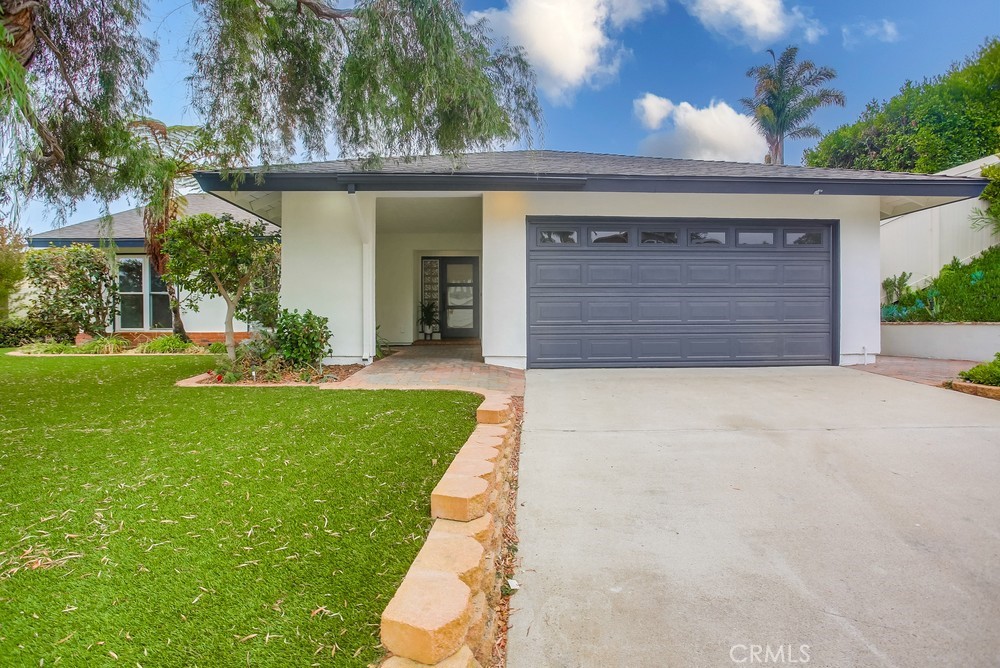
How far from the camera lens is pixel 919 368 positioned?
25.2 feet

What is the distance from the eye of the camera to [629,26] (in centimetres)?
1123

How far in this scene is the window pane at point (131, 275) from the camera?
40.8ft

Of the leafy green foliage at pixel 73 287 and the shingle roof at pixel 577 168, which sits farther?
the leafy green foliage at pixel 73 287

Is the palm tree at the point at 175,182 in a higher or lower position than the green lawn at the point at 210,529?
higher

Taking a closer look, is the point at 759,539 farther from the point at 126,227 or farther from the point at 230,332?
the point at 126,227

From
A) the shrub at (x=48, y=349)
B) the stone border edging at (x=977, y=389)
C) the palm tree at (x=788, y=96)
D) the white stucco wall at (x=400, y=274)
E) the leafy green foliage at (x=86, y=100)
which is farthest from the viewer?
the palm tree at (x=788, y=96)

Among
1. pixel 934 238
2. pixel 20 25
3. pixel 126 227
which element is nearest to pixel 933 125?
pixel 934 238

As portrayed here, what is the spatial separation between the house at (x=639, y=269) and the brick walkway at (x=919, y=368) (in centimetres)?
49

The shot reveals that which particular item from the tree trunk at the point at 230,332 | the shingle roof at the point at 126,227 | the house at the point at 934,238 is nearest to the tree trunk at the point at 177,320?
the shingle roof at the point at 126,227

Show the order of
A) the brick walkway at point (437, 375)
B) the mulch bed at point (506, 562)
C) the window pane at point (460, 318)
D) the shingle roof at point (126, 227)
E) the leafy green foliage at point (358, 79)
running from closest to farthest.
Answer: the mulch bed at point (506, 562)
the leafy green foliage at point (358, 79)
the brick walkway at point (437, 375)
the shingle roof at point (126, 227)
the window pane at point (460, 318)

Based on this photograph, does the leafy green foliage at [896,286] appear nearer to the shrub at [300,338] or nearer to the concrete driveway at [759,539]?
the concrete driveway at [759,539]

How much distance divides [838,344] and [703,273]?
2476mm
